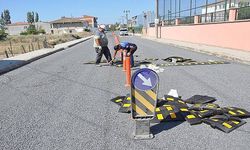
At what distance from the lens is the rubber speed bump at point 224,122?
446 cm

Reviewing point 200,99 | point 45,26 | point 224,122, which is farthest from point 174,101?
point 45,26

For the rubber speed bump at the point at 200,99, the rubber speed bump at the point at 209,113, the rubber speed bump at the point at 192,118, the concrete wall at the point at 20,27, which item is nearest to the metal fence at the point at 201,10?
the rubber speed bump at the point at 200,99

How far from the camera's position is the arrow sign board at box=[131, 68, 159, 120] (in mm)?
3990

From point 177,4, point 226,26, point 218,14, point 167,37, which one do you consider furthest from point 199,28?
point 167,37

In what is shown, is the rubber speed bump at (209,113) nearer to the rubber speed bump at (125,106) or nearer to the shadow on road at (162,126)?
the shadow on road at (162,126)

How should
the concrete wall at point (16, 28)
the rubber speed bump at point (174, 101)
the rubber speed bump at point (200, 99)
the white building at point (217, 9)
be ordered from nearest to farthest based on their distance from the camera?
1. the rubber speed bump at point (174, 101)
2. the rubber speed bump at point (200, 99)
3. the white building at point (217, 9)
4. the concrete wall at point (16, 28)

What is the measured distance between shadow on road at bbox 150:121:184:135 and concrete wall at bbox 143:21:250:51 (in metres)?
13.1

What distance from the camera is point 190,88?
291 inches

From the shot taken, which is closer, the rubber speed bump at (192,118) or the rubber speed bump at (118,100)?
the rubber speed bump at (192,118)

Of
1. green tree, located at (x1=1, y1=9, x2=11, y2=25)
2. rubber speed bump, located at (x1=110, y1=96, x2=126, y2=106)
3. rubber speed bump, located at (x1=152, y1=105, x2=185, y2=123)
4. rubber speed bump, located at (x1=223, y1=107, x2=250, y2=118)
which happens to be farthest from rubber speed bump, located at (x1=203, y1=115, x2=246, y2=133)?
green tree, located at (x1=1, y1=9, x2=11, y2=25)

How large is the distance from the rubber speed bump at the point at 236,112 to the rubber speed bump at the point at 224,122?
214 mm

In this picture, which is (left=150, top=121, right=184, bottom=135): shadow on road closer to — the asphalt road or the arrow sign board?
the asphalt road

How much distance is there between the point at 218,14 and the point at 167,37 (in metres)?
17.9

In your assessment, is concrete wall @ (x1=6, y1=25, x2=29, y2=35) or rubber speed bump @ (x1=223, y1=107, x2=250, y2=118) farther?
concrete wall @ (x1=6, y1=25, x2=29, y2=35)
